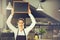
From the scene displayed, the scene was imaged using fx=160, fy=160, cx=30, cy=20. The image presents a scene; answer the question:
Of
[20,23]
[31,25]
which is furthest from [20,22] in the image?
[31,25]

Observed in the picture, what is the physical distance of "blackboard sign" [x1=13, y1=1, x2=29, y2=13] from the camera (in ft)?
5.84

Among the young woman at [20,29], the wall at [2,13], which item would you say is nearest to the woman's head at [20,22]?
the young woman at [20,29]

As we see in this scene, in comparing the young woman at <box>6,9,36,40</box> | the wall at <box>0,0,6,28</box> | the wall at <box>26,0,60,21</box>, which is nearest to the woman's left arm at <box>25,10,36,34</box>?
the young woman at <box>6,9,36,40</box>

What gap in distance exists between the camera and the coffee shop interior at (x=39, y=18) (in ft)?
5.81

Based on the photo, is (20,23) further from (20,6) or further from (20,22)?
(20,6)

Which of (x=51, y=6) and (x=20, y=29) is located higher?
(x=51, y=6)

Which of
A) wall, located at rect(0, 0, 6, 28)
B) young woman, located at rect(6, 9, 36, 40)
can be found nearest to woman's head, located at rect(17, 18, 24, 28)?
young woman, located at rect(6, 9, 36, 40)

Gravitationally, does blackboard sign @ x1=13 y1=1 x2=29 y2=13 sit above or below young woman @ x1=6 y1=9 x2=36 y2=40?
above

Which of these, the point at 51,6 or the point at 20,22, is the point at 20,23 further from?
the point at 51,6

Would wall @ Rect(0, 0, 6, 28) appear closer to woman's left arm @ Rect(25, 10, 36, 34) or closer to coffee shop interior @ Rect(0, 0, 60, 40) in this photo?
coffee shop interior @ Rect(0, 0, 60, 40)

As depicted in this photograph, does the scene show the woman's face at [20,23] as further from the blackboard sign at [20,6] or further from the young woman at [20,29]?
the blackboard sign at [20,6]

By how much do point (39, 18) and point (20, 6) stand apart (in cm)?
25

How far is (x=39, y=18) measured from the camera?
70.7 inches

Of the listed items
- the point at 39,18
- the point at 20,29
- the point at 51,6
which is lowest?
the point at 20,29
